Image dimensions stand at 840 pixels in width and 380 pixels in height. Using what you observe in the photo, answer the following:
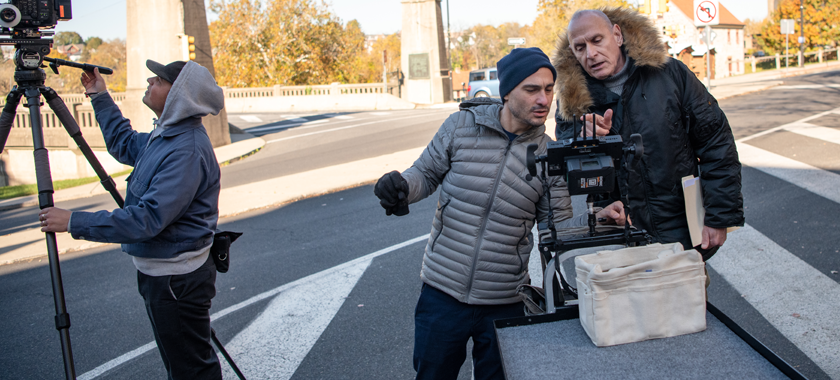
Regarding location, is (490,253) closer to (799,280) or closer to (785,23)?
(799,280)

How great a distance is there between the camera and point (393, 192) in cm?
242

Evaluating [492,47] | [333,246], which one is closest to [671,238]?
[333,246]

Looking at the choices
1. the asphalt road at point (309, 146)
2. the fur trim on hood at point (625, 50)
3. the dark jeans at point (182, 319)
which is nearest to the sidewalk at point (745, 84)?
the asphalt road at point (309, 146)

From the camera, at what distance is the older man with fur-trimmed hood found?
275 centimetres

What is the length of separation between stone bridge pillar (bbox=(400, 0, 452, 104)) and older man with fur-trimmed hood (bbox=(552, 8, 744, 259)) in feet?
103

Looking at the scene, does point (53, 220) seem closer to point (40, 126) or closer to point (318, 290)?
point (40, 126)

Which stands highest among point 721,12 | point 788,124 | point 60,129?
point 721,12

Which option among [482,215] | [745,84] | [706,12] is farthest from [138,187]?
[745,84]

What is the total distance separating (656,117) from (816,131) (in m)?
11.7

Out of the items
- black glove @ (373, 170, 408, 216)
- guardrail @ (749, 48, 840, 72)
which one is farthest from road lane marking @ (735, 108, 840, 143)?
guardrail @ (749, 48, 840, 72)

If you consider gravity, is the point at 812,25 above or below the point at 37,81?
above

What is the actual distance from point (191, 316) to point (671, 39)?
64.3 feet

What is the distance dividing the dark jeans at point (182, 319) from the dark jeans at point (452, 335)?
1094 mm

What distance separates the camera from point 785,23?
135 ft
